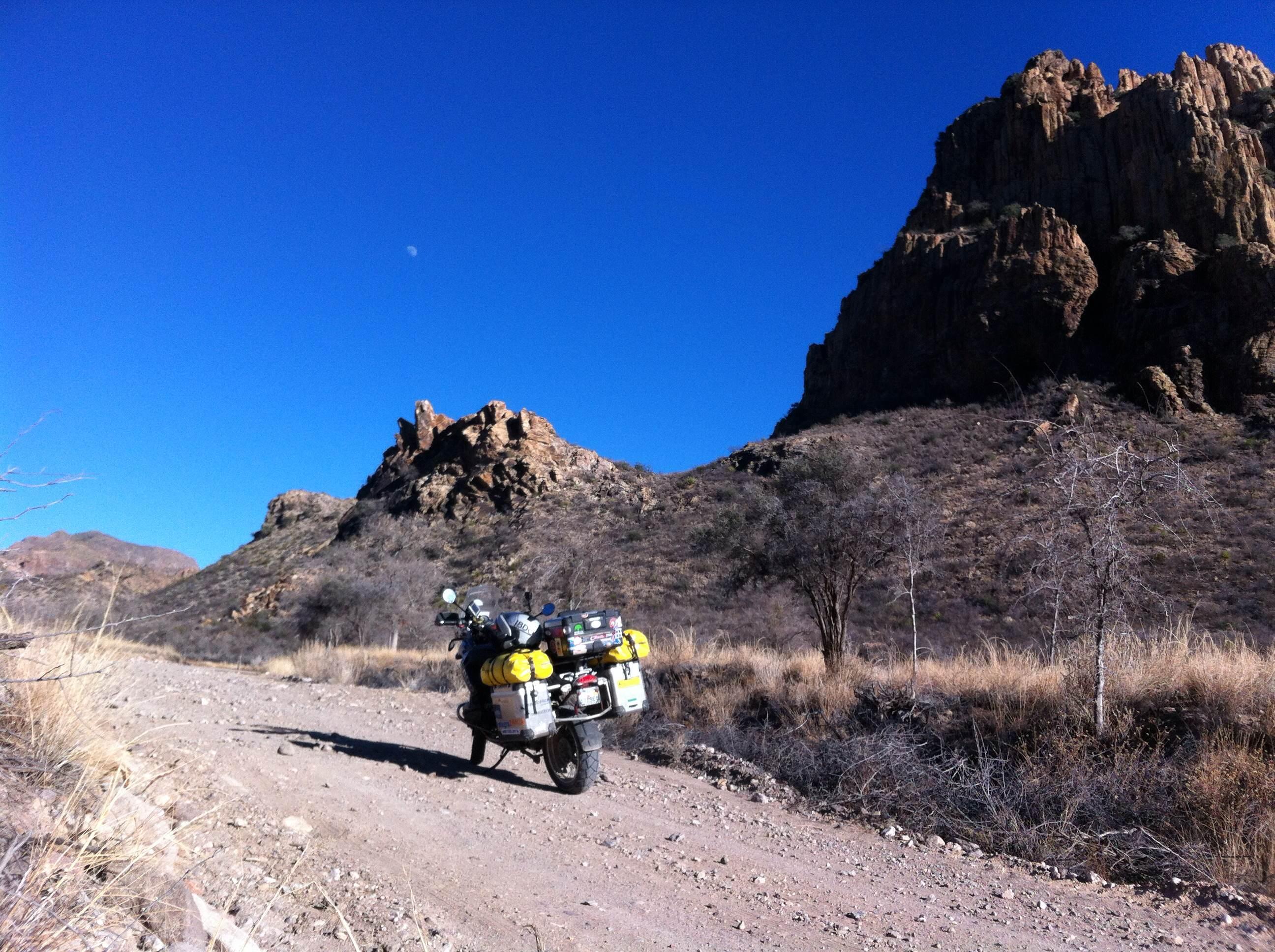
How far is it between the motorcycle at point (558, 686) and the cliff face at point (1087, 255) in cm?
3261

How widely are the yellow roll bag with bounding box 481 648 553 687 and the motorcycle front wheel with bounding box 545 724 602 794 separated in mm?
579

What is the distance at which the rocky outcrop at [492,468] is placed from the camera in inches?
1626

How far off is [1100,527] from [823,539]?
5.29m

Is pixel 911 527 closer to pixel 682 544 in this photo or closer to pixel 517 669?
pixel 517 669

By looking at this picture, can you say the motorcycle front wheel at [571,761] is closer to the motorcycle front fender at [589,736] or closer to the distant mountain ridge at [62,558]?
the motorcycle front fender at [589,736]

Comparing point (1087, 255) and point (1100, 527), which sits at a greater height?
point (1087, 255)

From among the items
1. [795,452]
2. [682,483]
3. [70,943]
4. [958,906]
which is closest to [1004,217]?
[795,452]

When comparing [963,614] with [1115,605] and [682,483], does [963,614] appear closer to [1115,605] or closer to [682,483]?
[1115,605]

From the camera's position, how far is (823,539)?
11.4 m

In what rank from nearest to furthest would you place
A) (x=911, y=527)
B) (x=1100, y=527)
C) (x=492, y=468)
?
(x=1100, y=527), (x=911, y=527), (x=492, y=468)

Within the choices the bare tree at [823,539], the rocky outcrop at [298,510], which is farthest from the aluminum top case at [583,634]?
the rocky outcrop at [298,510]

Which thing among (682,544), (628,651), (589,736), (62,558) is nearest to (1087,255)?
(682,544)

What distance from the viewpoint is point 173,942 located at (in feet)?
8.98

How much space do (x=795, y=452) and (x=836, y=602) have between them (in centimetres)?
2479
